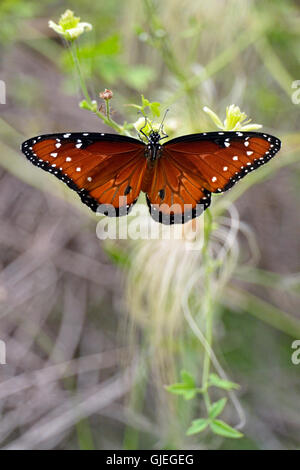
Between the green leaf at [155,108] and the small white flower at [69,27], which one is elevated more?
the small white flower at [69,27]

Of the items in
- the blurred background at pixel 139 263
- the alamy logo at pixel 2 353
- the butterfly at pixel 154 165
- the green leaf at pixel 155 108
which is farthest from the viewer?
the alamy logo at pixel 2 353

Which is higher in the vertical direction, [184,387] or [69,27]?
[69,27]

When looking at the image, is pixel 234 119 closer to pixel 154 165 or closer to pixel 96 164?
pixel 154 165

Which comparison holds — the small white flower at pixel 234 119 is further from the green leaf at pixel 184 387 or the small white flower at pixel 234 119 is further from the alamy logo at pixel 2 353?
the alamy logo at pixel 2 353

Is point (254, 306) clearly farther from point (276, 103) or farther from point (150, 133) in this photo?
point (150, 133)

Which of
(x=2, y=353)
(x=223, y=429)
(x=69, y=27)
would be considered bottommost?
(x=223, y=429)

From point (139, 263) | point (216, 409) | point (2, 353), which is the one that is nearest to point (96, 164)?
point (139, 263)

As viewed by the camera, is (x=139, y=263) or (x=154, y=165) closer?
(x=154, y=165)

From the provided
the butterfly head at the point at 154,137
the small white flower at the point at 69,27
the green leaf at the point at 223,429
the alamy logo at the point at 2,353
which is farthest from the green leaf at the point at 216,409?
the alamy logo at the point at 2,353
